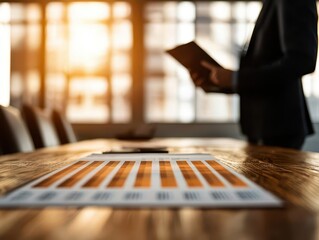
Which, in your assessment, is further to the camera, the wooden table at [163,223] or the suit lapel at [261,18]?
the suit lapel at [261,18]

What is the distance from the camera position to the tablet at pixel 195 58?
176 centimetres

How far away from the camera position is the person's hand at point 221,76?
164 centimetres

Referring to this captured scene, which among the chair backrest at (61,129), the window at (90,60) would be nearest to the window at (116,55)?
the window at (90,60)

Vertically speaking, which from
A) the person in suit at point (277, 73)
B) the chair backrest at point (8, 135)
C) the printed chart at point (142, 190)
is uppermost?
the person in suit at point (277, 73)

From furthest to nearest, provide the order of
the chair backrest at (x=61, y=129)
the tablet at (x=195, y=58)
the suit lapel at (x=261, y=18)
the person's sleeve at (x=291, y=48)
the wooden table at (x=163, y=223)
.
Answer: the chair backrest at (x=61, y=129)
the tablet at (x=195, y=58)
the suit lapel at (x=261, y=18)
the person's sleeve at (x=291, y=48)
the wooden table at (x=163, y=223)

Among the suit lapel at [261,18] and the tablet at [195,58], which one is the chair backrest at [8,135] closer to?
the tablet at [195,58]

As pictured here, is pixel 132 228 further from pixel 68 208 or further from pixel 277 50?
pixel 277 50

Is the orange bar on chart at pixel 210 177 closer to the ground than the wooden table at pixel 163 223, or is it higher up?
higher up

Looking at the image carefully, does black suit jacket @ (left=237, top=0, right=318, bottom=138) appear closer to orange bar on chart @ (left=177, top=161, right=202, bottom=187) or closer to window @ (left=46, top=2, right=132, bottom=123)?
orange bar on chart @ (left=177, top=161, right=202, bottom=187)

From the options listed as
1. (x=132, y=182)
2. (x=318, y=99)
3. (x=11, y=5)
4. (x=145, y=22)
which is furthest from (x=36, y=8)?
(x=132, y=182)

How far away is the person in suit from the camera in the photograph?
1.51m

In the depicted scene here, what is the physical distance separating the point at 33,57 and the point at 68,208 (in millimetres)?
6330

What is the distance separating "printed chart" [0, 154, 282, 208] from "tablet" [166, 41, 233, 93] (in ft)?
3.81

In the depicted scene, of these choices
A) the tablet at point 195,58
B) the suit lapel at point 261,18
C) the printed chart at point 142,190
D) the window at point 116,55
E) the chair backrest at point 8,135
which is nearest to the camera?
the printed chart at point 142,190
